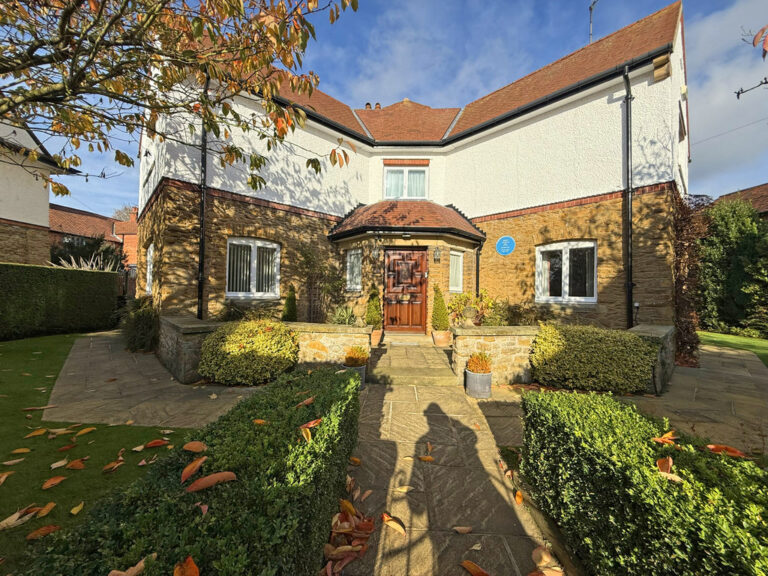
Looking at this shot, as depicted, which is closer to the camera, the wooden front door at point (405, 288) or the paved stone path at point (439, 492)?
the paved stone path at point (439, 492)

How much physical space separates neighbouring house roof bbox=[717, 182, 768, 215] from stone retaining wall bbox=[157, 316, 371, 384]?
59.1 ft

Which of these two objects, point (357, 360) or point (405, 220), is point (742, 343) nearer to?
point (405, 220)

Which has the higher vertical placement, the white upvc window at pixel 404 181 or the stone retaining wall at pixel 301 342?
the white upvc window at pixel 404 181

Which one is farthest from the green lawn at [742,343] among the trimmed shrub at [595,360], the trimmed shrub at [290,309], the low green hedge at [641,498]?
the trimmed shrub at [290,309]

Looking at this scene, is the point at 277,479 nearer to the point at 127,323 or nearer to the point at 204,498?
the point at 204,498

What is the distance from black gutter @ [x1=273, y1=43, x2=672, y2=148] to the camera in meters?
6.74

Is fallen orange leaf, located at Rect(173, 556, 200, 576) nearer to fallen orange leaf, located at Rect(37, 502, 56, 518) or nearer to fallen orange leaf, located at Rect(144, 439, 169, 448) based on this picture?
fallen orange leaf, located at Rect(37, 502, 56, 518)

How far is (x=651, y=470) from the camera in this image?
1687 mm

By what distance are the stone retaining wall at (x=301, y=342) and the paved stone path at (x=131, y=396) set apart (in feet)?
0.96

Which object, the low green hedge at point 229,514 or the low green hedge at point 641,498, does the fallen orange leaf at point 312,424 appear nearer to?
the low green hedge at point 229,514

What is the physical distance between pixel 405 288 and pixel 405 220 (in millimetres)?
2039

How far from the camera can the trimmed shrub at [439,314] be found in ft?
26.9

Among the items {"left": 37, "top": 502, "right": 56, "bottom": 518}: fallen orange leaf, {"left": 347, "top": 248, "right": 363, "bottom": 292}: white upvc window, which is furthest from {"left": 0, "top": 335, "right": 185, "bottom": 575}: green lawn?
{"left": 347, "top": 248, "right": 363, "bottom": 292}: white upvc window

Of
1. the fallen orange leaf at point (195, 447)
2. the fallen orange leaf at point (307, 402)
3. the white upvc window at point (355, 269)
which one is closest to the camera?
the fallen orange leaf at point (195, 447)
